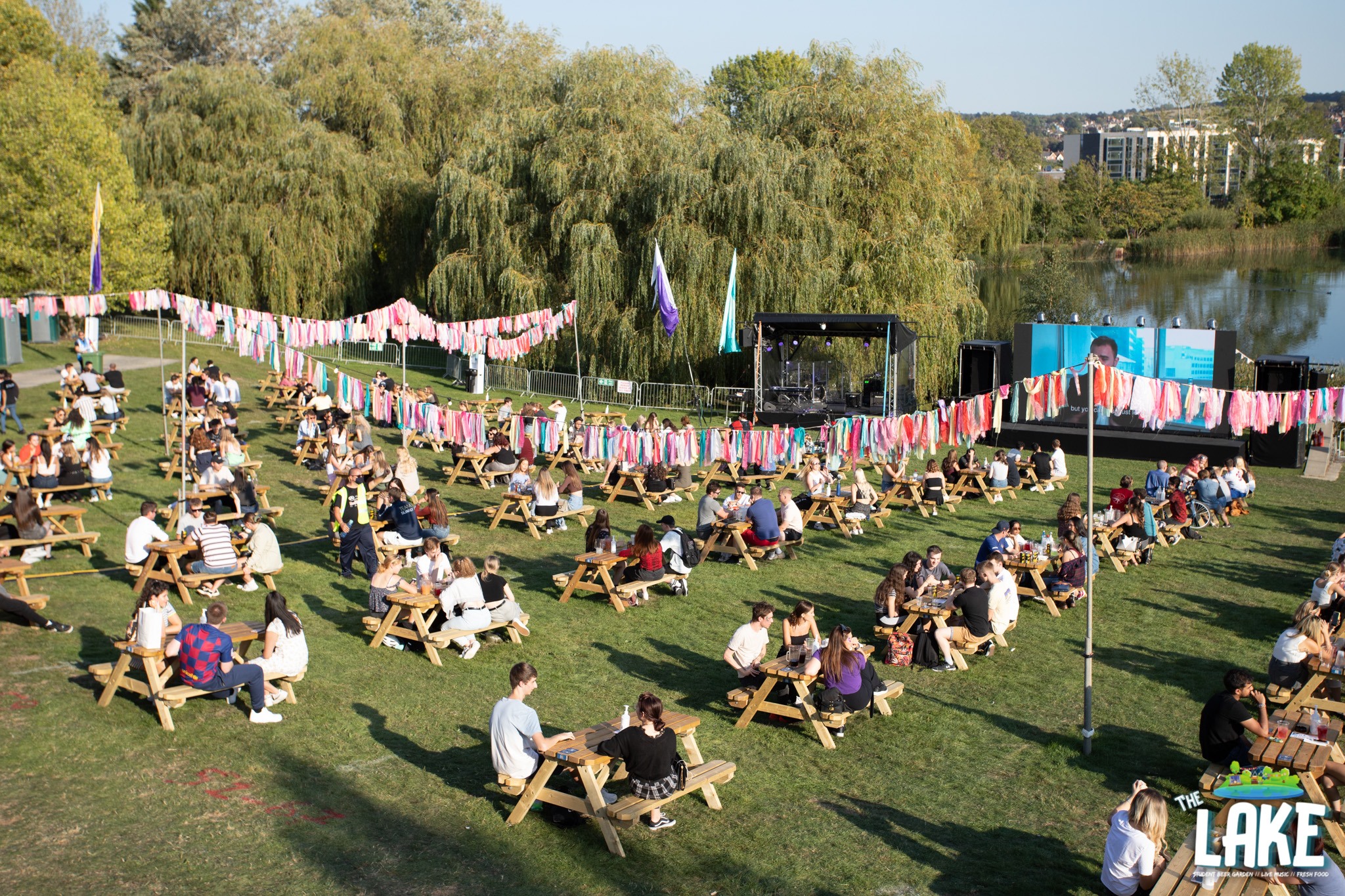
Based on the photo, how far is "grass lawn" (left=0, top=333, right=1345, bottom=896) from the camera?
23.1ft

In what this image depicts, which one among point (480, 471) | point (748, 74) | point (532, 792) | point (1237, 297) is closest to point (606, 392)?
point (480, 471)

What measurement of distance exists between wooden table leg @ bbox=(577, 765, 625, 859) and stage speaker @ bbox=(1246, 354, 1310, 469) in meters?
19.1

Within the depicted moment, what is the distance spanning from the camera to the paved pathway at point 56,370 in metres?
25.9

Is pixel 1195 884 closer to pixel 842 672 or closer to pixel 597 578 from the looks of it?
pixel 842 672

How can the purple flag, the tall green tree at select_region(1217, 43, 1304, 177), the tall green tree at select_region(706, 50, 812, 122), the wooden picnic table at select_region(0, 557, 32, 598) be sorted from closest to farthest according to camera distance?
the wooden picnic table at select_region(0, 557, 32, 598) < the purple flag < the tall green tree at select_region(706, 50, 812, 122) < the tall green tree at select_region(1217, 43, 1304, 177)

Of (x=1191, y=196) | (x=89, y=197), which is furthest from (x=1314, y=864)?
(x=1191, y=196)

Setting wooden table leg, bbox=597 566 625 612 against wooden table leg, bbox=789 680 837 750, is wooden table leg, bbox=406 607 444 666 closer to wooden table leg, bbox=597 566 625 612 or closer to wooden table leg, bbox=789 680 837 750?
wooden table leg, bbox=597 566 625 612

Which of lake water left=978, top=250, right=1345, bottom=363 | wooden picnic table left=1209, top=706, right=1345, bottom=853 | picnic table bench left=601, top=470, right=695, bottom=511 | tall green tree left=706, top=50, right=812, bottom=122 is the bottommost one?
wooden picnic table left=1209, top=706, right=1345, bottom=853

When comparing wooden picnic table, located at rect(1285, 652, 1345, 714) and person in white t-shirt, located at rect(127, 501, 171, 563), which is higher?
person in white t-shirt, located at rect(127, 501, 171, 563)

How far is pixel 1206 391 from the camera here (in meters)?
15.7

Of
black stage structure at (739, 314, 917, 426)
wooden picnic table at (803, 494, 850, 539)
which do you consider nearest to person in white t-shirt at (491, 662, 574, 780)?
wooden picnic table at (803, 494, 850, 539)

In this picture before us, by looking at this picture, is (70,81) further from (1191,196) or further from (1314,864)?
(1191,196)

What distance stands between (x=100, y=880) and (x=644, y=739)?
3.38 m

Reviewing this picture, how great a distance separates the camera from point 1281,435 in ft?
72.3
